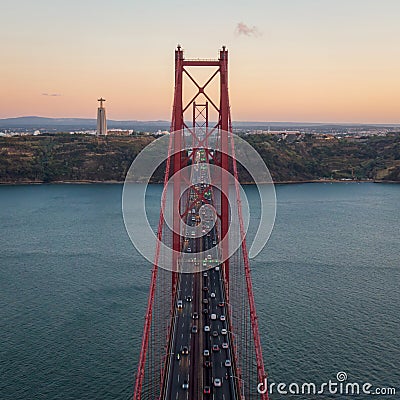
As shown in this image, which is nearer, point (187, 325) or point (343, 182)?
point (187, 325)

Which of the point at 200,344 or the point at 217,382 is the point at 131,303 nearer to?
the point at 200,344

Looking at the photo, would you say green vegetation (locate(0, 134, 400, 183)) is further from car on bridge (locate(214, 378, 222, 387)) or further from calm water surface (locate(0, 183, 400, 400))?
car on bridge (locate(214, 378, 222, 387))

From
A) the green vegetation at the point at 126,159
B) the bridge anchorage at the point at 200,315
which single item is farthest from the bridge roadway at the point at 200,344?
the green vegetation at the point at 126,159

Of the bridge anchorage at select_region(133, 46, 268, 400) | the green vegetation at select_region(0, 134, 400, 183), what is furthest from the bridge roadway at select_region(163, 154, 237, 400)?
the green vegetation at select_region(0, 134, 400, 183)

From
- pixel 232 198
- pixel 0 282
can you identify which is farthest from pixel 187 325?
pixel 232 198

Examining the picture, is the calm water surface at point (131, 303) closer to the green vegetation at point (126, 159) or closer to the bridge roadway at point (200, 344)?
the bridge roadway at point (200, 344)

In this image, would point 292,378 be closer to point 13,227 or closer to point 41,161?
point 13,227
